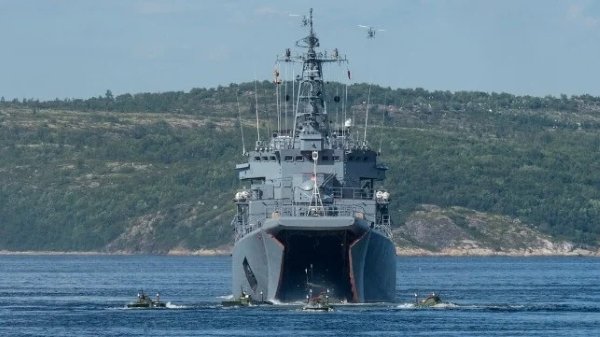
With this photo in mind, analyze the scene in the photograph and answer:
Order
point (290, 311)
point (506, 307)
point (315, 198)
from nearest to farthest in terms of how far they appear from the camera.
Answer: point (290, 311), point (315, 198), point (506, 307)

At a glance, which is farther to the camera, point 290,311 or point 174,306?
point 174,306

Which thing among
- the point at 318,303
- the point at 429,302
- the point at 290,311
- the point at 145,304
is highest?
the point at 318,303

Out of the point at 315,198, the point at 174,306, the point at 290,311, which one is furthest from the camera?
the point at 174,306

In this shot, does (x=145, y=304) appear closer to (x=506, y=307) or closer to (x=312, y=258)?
(x=312, y=258)

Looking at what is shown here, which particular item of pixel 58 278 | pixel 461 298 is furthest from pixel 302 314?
pixel 58 278

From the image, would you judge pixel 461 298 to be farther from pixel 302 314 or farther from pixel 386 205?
pixel 302 314

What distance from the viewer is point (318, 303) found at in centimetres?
8881

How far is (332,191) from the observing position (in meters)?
92.2

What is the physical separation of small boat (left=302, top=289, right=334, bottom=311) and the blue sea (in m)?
0.64

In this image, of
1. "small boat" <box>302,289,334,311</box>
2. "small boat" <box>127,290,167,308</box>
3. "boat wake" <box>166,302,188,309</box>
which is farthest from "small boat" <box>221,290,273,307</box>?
"small boat" <box>127,290,167,308</box>

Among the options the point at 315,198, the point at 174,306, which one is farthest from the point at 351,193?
the point at 174,306

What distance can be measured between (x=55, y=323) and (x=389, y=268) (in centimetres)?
1758

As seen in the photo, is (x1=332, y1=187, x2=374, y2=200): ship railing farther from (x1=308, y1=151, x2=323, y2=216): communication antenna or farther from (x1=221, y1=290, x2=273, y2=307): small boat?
(x1=221, y1=290, x2=273, y2=307): small boat

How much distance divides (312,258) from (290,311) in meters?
2.71
